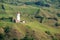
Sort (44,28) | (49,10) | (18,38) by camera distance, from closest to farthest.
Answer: (18,38) < (44,28) < (49,10)

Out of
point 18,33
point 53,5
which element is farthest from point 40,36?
point 53,5

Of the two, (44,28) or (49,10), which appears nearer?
(44,28)

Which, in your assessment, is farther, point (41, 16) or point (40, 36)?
point (41, 16)

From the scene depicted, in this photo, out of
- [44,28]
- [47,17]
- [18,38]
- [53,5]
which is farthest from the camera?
[53,5]

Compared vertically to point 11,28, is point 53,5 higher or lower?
lower

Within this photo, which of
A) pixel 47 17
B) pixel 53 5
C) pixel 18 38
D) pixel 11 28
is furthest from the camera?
pixel 53 5

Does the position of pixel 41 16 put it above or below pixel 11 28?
below

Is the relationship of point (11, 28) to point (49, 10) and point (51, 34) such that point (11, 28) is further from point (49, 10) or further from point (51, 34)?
point (49, 10)

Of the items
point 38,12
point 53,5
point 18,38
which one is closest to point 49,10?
point 38,12

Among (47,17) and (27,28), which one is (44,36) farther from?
(47,17)
